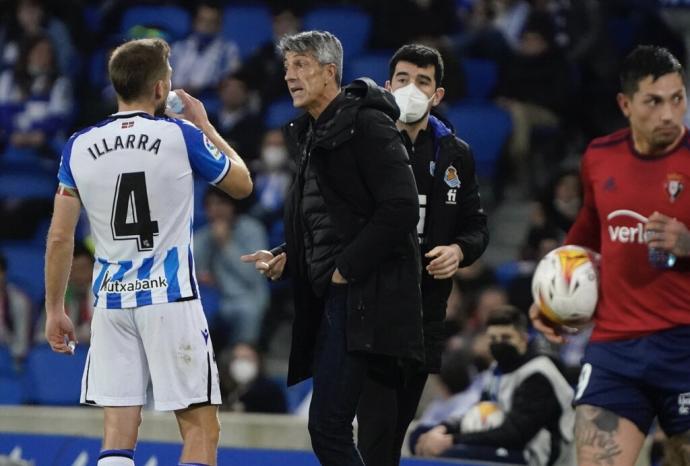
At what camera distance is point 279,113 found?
13898 mm

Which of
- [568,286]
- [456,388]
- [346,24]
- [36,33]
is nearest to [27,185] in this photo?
[36,33]

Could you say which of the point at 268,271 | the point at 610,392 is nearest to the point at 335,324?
the point at 268,271

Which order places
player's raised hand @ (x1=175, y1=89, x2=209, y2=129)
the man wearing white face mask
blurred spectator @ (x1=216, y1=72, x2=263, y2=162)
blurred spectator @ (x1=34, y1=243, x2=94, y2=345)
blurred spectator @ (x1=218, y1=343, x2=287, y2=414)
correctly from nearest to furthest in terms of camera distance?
player's raised hand @ (x1=175, y1=89, x2=209, y2=129), the man wearing white face mask, blurred spectator @ (x1=218, y1=343, x2=287, y2=414), blurred spectator @ (x1=34, y1=243, x2=94, y2=345), blurred spectator @ (x1=216, y1=72, x2=263, y2=162)

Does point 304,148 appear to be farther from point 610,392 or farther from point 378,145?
point 610,392

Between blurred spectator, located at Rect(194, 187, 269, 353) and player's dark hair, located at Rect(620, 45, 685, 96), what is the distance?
20.9 feet

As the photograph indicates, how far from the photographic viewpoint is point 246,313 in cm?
1223

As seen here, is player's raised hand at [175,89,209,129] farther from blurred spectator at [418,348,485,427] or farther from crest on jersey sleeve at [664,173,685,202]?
blurred spectator at [418,348,485,427]

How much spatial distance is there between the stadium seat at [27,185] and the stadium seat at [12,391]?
224 cm

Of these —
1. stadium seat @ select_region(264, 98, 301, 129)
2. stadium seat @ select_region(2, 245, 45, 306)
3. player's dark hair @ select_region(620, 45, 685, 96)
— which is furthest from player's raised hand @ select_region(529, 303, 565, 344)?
stadium seat @ select_region(2, 245, 45, 306)

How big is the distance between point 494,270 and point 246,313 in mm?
1906

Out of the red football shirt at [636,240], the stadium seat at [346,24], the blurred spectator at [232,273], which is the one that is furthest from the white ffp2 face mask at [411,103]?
the stadium seat at [346,24]

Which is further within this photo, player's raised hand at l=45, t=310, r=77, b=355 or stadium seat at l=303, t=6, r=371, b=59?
stadium seat at l=303, t=6, r=371, b=59

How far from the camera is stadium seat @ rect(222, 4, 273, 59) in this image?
15.2m

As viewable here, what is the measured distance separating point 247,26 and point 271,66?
119 centimetres
